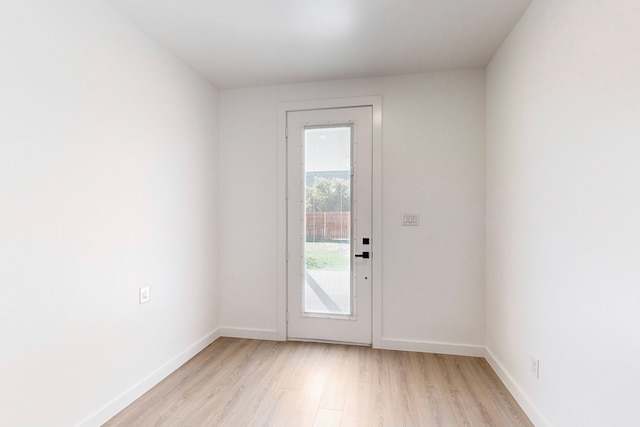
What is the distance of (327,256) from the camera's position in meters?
3.15

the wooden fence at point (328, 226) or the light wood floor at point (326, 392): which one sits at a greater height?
the wooden fence at point (328, 226)

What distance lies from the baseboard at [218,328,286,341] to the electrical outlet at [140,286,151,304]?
1192 millimetres

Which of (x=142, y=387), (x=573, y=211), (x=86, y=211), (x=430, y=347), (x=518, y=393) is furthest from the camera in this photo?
(x=430, y=347)

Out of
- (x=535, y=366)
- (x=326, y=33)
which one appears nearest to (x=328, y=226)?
(x=326, y=33)

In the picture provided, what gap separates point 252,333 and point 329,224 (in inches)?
54.2

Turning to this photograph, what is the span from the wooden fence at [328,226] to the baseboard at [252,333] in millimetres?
1020

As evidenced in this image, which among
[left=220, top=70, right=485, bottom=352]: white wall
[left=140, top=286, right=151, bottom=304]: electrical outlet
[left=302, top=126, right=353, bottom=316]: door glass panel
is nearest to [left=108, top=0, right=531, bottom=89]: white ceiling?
[left=220, top=70, right=485, bottom=352]: white wall

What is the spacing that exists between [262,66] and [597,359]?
9.69 feet

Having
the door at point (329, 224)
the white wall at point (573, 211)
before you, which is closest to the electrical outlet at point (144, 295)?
the door at point (329, 224)

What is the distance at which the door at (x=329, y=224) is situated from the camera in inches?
120

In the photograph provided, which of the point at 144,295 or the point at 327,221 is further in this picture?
the point at 327,221

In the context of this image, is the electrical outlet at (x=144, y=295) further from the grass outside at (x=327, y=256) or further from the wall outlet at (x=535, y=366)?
the wall outlet at (x=535, y=366)

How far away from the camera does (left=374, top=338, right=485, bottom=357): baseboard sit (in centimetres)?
287

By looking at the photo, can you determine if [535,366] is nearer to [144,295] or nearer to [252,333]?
[252,333]
